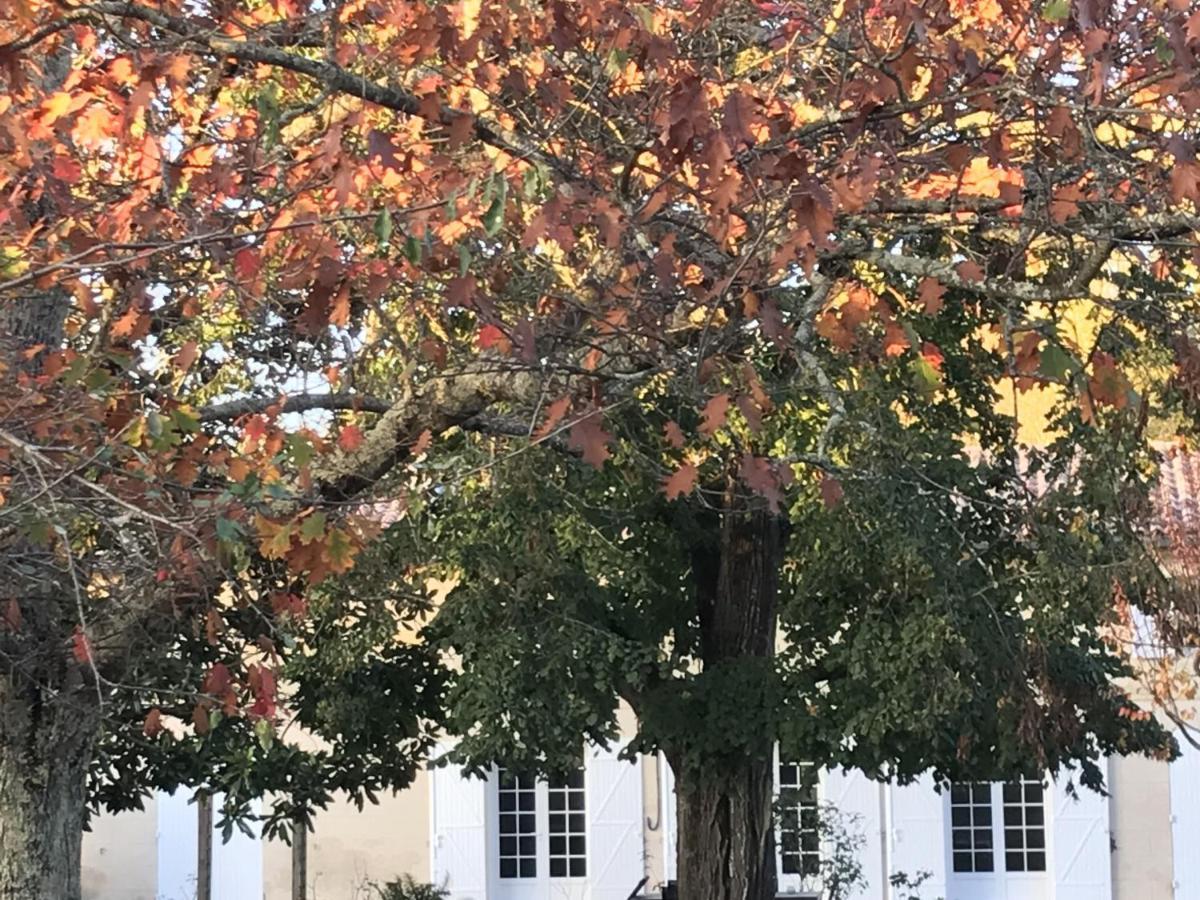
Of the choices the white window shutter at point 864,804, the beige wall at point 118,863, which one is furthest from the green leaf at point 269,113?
the beige wall at point 118,863

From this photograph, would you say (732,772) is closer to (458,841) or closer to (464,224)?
(464,224)

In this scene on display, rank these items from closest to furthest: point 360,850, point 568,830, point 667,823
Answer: point 360,850 → point 667,823 → point 568,830

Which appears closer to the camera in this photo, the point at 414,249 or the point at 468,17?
the point at 414,249

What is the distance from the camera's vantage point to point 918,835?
1888 cm

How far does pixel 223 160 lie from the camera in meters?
6.27

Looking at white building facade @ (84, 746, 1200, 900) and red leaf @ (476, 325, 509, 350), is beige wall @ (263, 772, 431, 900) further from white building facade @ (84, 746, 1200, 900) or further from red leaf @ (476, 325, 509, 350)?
red leaf @ (476, 325, 509, 350)

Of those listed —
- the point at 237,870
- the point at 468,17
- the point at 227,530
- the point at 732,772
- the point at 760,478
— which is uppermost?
the point at 468,17

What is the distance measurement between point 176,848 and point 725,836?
30.6 feet

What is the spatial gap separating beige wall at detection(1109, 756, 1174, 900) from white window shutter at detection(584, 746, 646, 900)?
5291mm

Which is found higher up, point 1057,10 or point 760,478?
point 1057,10

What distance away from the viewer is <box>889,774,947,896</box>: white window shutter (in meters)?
18.8

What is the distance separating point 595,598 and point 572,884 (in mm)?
9395

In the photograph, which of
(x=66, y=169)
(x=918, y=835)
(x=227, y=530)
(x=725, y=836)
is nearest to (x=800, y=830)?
(x=725, y=836)

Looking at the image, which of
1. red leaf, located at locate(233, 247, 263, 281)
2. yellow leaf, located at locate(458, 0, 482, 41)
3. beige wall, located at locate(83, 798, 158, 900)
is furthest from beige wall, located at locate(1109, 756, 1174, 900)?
yellow leaf, located at locate(458, 0, 482, 41)
